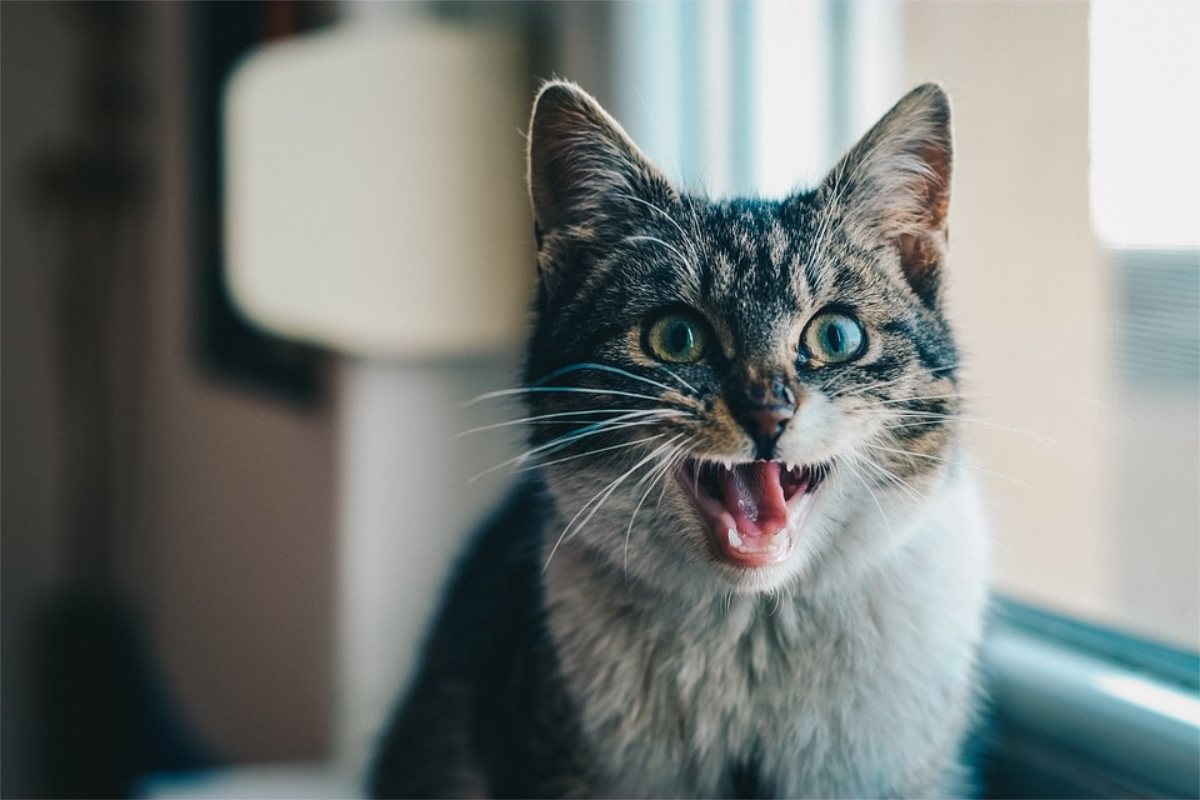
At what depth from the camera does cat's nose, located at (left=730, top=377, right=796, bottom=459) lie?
51cm

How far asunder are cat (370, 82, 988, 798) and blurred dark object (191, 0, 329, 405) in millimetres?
1096

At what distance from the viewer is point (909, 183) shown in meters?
0.61

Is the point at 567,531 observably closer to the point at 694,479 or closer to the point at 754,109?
the point at 694,479

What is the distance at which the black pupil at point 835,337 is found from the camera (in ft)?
1.93

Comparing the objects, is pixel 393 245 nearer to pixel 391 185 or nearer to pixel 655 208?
pixel 391 185

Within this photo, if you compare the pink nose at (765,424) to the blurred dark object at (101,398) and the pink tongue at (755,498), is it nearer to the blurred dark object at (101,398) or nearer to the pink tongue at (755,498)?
the pink tongue at (755,498)

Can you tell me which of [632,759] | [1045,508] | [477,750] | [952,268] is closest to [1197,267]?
[952,268]

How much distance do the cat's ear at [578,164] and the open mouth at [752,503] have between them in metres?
0.21

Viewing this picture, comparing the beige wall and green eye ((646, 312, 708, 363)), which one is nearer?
green eye ((646, 312, 708, 363))

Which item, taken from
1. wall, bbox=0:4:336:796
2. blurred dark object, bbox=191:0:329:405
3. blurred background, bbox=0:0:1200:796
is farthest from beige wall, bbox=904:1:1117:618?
wall, bbox=0:4:336:796

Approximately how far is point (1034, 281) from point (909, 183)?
0.25 metres

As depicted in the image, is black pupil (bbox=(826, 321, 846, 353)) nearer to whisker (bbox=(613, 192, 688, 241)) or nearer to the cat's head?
the cat's head

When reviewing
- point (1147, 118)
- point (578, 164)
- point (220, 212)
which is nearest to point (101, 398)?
point (220, 212)

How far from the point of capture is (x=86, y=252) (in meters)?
2.01
